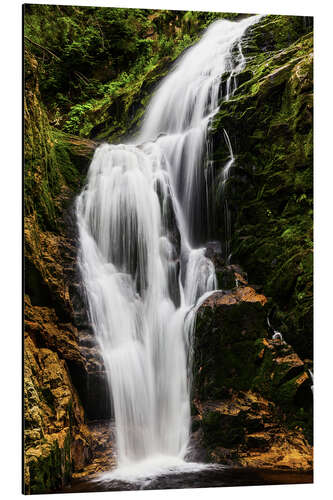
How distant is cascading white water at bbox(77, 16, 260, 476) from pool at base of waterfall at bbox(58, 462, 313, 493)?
17cm

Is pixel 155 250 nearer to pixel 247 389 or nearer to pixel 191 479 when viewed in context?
pixel 247 389

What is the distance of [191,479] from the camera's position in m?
5.66

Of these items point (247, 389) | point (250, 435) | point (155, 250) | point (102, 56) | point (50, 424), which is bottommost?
point (250, 435)

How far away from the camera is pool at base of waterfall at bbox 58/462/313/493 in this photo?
17.9ft

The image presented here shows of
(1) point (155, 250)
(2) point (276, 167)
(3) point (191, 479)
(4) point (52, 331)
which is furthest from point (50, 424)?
(2) point (276, 167)

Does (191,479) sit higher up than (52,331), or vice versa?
(52,331)

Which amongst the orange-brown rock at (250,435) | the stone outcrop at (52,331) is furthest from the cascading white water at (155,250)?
the orange-brown rock at (250,435)

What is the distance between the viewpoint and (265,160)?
21.4 ft

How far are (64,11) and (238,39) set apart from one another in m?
1.82

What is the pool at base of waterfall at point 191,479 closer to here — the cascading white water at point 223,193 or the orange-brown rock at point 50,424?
the orange-brown rock at point 50,424

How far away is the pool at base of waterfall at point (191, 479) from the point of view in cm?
545

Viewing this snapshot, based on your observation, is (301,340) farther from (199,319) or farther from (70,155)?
(70,155)

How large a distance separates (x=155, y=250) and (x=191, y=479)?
7.09 feet

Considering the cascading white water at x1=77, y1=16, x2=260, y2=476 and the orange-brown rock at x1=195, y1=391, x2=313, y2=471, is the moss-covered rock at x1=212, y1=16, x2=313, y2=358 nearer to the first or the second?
the cascading white water at x1=77, y1=16, x2=260, y2=476
